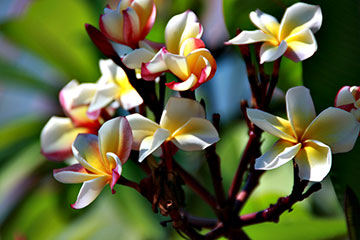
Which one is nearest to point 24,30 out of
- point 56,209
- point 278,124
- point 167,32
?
point 56,209

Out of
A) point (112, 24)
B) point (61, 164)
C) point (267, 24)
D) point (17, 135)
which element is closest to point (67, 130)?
point (112, 24)

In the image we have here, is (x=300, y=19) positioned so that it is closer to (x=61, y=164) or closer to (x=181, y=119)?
(x=181, y=119)

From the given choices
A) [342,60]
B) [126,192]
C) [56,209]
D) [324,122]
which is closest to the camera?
[324,122]

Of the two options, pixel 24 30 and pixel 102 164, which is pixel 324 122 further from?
pixel 24 30

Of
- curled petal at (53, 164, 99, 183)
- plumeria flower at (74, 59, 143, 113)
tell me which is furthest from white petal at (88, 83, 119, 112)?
curled petal at (53, 164, 99, 183)

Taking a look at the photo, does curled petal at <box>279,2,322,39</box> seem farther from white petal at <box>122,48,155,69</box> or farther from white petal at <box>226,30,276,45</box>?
white petal at <box>122,48,155,69</box>

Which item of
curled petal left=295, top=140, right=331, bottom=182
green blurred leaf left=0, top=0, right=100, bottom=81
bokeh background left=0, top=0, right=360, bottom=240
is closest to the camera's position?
curled petal left=295, top=140, right=331, bottom=182
